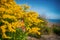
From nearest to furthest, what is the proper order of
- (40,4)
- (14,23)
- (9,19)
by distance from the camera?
(14,23) < (9,19) < (40,4)

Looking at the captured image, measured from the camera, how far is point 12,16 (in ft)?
14.5

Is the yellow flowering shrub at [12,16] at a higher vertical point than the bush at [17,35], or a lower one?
higher

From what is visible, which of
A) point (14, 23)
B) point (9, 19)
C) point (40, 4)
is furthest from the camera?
point (40, 4)

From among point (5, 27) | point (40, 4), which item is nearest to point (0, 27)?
point (5, 27)

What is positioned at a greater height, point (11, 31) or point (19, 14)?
point (19, 14)

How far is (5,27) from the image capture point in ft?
14.4

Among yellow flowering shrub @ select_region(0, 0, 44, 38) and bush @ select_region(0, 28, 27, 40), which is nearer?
yellow flowering shrub @ select_region(0, 0, 44, 38)

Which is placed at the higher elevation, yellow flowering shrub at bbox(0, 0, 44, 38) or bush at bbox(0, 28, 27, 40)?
yellow flowering shrub at bbox(0, 0, 44, 38)

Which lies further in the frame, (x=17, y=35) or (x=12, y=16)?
(x=17, y=35)

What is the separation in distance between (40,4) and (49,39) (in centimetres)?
90

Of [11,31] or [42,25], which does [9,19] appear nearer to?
[11,31]

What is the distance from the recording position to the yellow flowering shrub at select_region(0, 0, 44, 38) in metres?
4.38

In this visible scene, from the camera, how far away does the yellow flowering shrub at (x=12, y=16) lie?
438cm

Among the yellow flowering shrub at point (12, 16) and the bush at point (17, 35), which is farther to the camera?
the bush at point (17, 35)
